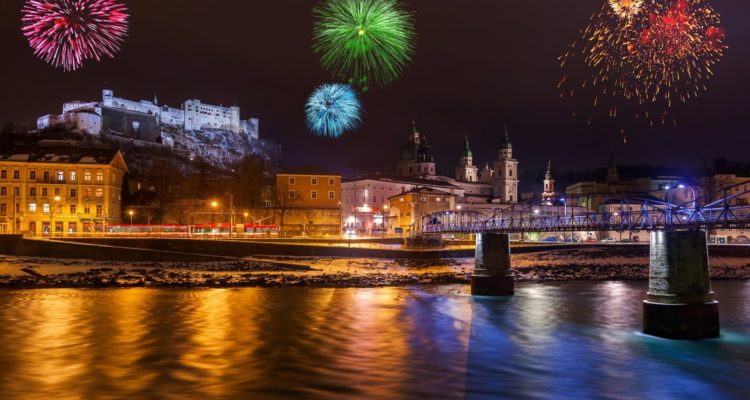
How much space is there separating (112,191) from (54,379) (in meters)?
88.2

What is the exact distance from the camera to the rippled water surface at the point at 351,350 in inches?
720

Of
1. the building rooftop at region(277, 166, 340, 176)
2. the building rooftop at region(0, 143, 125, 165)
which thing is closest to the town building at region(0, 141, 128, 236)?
the building rooftop at region(0, 143, 125, 165)

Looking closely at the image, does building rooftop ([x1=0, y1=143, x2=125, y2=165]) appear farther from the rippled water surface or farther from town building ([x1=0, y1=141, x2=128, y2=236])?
the rippled water surface

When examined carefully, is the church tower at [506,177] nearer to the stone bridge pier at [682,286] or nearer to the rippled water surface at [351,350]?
the rippled water surface at [351,350]

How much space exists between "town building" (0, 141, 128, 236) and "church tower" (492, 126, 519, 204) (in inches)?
4954

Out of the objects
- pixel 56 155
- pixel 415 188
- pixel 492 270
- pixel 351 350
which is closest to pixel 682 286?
pixel 351 350

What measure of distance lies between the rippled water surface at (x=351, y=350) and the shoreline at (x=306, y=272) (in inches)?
345

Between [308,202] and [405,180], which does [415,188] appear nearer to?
[405,180]

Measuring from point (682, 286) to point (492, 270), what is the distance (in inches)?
661

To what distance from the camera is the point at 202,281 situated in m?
47.0

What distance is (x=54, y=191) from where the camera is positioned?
310 ft

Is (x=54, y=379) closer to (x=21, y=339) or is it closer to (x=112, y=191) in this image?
(x=21, y=339)

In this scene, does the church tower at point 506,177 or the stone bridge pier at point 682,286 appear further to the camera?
the church tower at point 506,177

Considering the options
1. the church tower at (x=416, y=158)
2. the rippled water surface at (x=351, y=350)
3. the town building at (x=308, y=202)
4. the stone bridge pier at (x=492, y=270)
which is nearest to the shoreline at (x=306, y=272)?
the rippled water surface at (x=351, y=350)
